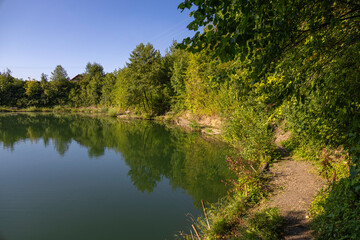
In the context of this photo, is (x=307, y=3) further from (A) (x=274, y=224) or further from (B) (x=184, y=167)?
(B) (x=184, y=167)

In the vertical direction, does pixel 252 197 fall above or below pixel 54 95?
below

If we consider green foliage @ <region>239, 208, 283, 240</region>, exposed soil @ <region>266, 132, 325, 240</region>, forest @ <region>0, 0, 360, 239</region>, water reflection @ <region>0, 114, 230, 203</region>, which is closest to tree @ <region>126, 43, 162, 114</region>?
forest @ <region>0, 0, 360, 239</region>

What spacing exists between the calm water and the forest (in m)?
2.40

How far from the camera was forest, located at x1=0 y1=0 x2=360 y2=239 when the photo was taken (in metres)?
2.47

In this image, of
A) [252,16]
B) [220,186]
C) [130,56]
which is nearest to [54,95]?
[130,56]

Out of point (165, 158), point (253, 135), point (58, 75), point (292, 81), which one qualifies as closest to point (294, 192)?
point (253, 135)

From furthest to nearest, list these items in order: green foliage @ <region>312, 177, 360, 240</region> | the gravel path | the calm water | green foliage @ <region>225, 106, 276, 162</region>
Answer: green foliage @ <region>225, 106, 276, 162</region> → the calm water → the gravel path → green foliage @ <region>312, 177, 360, 240</region>

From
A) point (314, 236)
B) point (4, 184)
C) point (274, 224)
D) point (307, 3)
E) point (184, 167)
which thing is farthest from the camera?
point (184, 167)

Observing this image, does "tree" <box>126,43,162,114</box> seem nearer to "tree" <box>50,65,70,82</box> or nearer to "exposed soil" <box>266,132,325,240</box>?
"exposed soil" <box>266,132,325,240</box>

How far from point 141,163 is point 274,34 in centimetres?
1174

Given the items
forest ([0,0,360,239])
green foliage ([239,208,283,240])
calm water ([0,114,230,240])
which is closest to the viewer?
forest ([0,0,360,239])

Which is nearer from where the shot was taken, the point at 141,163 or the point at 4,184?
the point at 4,184

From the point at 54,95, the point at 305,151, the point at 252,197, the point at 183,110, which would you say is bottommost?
the point at 252,197

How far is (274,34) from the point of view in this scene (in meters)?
2.55
